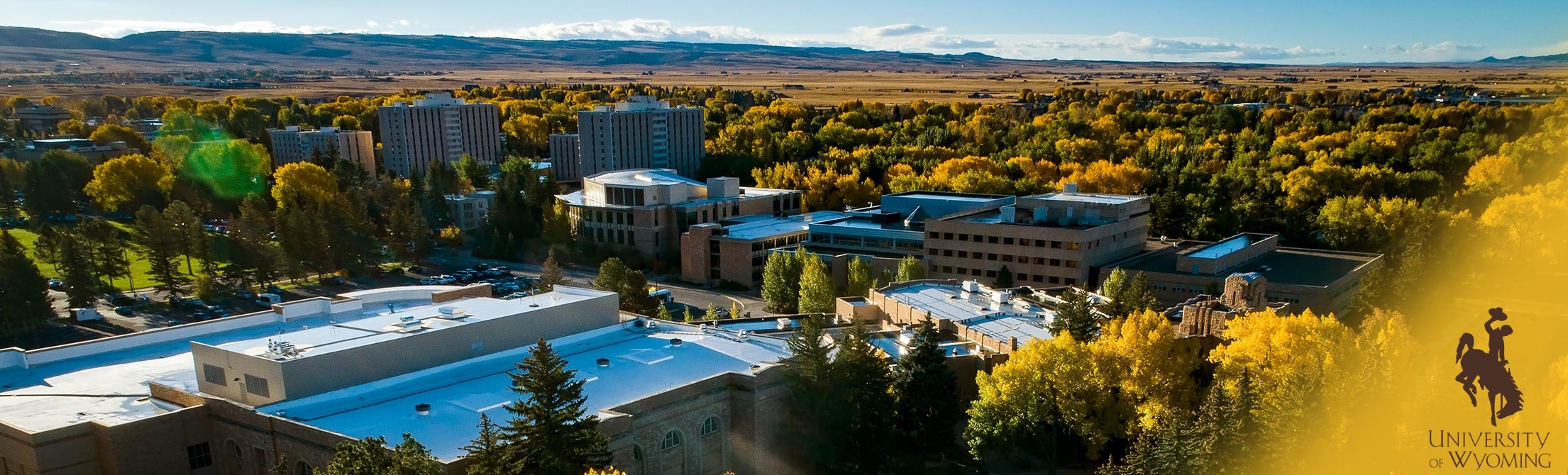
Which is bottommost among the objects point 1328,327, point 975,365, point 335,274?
point 335,274

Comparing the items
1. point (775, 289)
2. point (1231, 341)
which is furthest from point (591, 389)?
point (775, 289)

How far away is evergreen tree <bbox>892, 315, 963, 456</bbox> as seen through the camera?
31.8 m

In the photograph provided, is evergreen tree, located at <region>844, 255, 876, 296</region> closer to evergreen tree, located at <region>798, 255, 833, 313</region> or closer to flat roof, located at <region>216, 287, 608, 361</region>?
evergreen tree, located at <region>798, 255, 833, 313</region>

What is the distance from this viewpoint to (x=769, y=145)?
118562 millimetres

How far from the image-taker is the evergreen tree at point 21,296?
169 ft

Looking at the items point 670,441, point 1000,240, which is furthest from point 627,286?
point 670,441

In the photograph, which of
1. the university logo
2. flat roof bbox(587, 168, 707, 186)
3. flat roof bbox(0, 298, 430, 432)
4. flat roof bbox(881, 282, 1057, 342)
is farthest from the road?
the university logo

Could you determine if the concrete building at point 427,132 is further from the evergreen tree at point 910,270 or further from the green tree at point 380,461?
the green tree at point 380,461

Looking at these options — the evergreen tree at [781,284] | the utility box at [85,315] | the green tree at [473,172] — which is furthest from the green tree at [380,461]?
the green tree at [473,172]

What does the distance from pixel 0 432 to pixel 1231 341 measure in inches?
1424

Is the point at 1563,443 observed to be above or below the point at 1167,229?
above

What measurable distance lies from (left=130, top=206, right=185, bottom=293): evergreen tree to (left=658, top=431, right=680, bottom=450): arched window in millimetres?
45969

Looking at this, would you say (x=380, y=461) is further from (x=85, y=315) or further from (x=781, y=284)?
(x=85, y=315)

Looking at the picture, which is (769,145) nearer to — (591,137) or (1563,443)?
(591,137)
